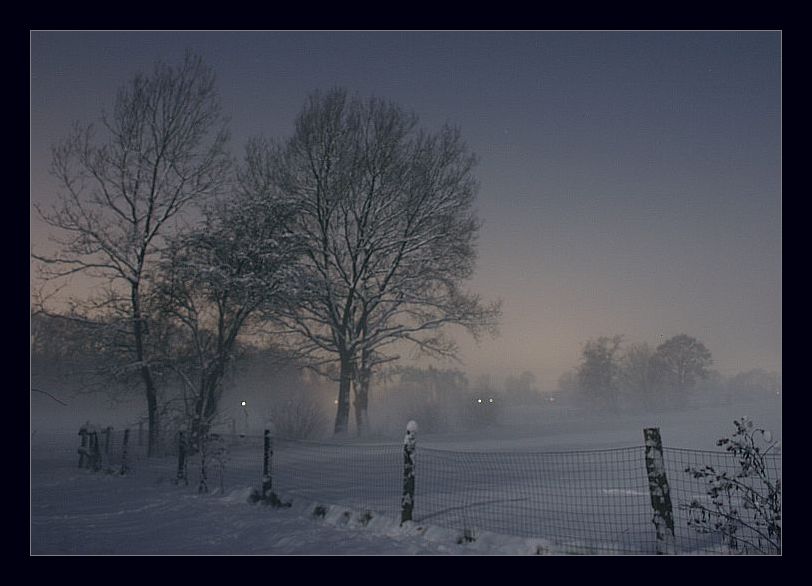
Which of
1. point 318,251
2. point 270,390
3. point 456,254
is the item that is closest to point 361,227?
point 318,251

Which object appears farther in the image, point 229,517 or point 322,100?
point 322,100

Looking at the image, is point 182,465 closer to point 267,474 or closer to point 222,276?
point 267,474

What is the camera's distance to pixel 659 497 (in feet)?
20.2

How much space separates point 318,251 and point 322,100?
619 centimetres

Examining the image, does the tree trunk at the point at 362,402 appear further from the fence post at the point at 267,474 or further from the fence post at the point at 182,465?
the fence post at the point at 267,474

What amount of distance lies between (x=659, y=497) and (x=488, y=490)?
4.98 metres

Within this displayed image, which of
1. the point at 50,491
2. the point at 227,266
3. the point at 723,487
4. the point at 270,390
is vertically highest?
the point at 227,266

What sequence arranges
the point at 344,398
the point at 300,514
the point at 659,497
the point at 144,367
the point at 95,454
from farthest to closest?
the point at 344,398, the point at 144,367, the point at 95,454, the point at 300,514, the point at 659,497

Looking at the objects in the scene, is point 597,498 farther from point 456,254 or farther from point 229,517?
point 456,254

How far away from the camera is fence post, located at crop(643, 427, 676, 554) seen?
20.0 feet

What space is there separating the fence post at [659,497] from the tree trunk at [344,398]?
1692cm

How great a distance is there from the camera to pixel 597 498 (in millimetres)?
10062

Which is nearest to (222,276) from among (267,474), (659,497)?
(267,474)

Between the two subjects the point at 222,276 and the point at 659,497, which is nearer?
the point at 659,497
